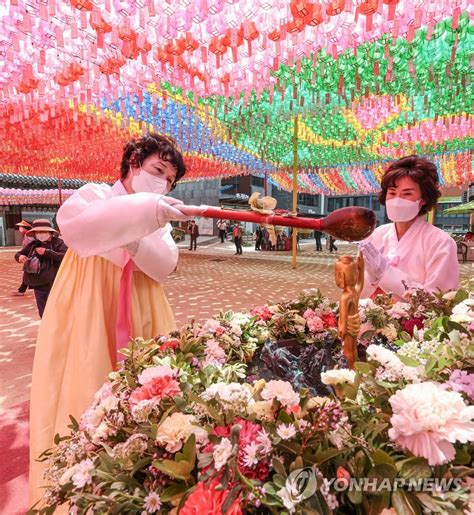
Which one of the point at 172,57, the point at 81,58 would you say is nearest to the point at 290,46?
the point at 172,57

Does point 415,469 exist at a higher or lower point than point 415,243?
lower

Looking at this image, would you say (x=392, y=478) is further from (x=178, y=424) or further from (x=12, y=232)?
(x=12, y=232)

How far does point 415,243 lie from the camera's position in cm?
180

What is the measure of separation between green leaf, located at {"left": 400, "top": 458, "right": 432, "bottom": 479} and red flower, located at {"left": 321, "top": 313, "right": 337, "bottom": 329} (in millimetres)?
753

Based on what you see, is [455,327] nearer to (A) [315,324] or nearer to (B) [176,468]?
(A) [315,324]

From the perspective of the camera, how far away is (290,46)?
3670mm

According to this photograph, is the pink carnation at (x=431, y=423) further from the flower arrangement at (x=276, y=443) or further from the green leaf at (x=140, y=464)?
the green leaf at (x=140, y=464)

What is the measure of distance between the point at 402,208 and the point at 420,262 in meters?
0.29

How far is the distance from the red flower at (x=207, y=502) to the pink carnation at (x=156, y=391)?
0.74 ft

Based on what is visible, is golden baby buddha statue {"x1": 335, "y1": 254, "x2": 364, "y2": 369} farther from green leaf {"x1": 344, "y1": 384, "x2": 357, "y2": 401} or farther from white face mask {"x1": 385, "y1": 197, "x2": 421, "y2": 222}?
white face mask {"x1": 385, "y1": 197, "x2": 421, "y2": 222}

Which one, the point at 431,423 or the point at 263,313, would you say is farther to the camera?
the point at 263,313

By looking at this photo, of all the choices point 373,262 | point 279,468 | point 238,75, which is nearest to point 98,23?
point 238,75

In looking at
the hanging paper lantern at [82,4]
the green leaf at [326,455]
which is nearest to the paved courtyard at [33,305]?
the green leaf at [326,455]

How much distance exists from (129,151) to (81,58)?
373cm
